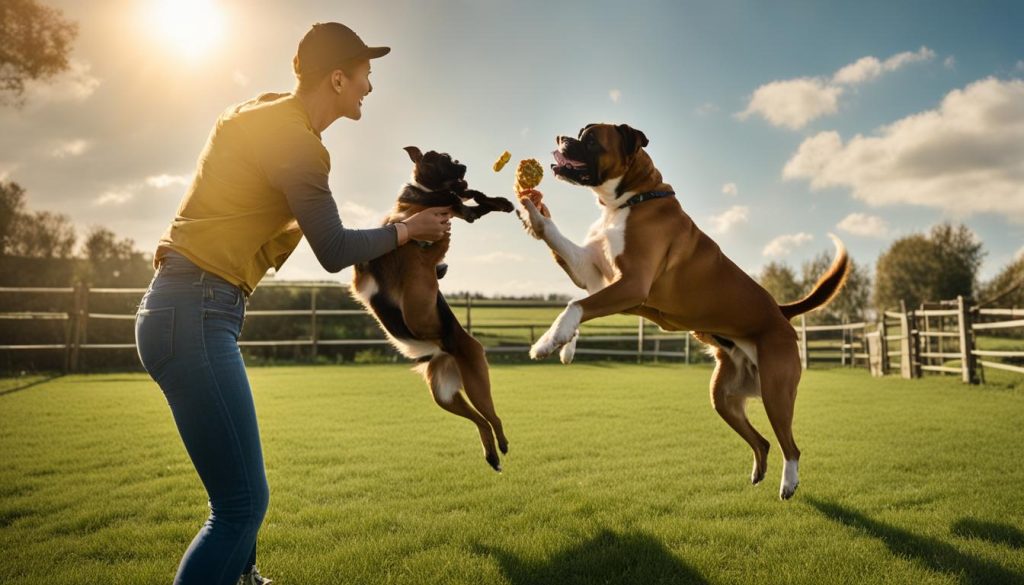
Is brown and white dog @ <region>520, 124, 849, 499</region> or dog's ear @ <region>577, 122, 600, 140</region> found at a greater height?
dog's ear @ <region>577, 122, 600, 140</region>

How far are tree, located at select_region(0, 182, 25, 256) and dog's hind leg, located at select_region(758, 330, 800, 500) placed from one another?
2537 cm

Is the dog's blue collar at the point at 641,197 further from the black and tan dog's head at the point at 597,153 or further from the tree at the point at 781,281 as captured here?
the tree at the point at 781,281

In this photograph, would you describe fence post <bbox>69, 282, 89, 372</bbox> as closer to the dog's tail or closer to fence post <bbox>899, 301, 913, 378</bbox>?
the dog's tail

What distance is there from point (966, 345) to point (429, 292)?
1683cm

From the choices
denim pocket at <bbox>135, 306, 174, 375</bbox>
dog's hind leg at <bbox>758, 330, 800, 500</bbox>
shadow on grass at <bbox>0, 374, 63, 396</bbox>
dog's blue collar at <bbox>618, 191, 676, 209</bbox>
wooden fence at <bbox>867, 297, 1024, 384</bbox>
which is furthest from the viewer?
wooden fence at <bbox>867, 297, 1024, 384</bbox>

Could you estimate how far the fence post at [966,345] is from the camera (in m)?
15.5

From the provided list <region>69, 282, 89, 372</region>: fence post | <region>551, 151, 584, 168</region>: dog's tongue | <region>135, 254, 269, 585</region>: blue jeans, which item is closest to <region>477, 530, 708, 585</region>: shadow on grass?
<region>135, 254, 269, 585</region>: blue jeans

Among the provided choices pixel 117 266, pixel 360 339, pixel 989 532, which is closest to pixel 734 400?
pixel 989 532

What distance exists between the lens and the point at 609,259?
12.2ft

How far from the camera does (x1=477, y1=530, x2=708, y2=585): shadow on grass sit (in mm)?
3639

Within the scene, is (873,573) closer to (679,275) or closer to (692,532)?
(692,532)

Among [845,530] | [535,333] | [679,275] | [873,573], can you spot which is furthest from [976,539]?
[535,333]

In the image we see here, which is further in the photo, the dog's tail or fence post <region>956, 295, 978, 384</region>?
fence post <region>956, 295, 978, 384</region>

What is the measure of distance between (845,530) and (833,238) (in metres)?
2.05
